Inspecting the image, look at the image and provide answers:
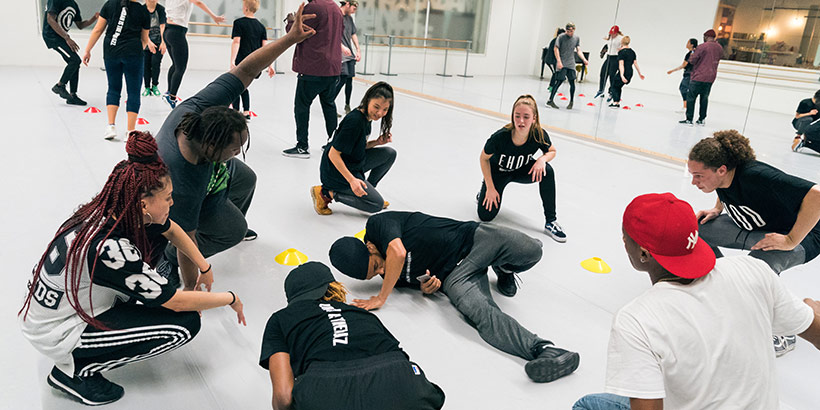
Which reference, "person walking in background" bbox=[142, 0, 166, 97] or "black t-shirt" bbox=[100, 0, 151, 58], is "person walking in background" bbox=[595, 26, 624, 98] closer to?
"black t-shirt" bbox=[100, 0, 151, 58]

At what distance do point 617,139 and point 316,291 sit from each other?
19.3ft

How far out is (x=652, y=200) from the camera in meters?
1.27

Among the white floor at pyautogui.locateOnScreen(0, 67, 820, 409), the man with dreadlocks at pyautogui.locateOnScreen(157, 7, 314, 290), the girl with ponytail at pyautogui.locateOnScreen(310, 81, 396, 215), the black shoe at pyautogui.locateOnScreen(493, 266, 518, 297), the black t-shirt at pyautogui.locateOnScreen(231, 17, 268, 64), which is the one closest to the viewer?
the white floor at pyautogui.locateOnScreen(0, 67, 820, 409)

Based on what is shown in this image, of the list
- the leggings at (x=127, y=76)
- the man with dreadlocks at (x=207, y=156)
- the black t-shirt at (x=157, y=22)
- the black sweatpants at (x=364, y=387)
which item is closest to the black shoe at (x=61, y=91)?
the black t-shirt at (x=157, y=22)

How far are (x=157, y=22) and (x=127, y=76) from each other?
3.21 meters

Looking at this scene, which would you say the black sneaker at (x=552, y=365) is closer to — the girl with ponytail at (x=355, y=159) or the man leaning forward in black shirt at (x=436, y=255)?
the man leaning forward in black shirt at (x=436, y=255)

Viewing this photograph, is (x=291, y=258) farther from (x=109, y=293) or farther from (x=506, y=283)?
(x=109, y=293)

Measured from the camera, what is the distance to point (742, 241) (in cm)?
274

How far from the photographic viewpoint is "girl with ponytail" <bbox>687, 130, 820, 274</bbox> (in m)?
2.43

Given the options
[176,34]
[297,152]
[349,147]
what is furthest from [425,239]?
[176,34]

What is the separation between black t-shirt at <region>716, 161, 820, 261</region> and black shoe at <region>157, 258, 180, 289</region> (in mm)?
2503

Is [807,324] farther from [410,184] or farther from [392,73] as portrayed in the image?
[392,73]

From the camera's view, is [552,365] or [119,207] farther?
[552,365]

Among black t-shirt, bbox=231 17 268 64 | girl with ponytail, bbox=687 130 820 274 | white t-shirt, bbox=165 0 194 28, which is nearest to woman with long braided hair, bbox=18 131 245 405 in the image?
girl with ponytail, bbox=687 130 820 274
